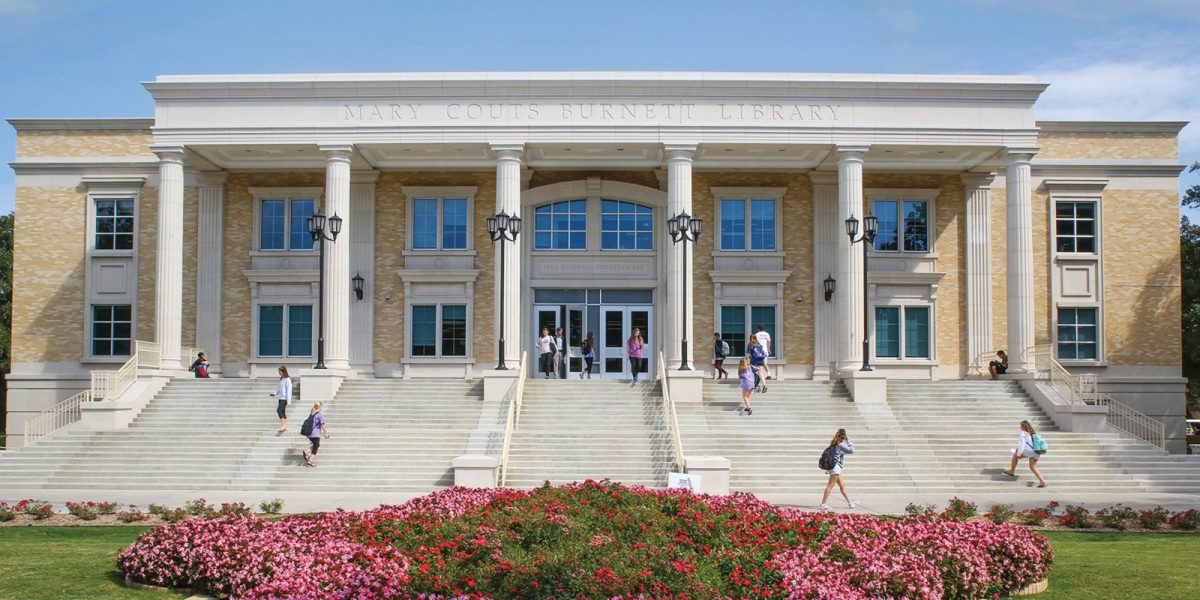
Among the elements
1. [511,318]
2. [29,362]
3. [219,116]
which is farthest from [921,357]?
[29,362]

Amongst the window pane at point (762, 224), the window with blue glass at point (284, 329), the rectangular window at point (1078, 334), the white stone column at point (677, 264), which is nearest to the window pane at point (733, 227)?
the window pane at point (762, 224)

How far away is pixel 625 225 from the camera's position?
34062 mm

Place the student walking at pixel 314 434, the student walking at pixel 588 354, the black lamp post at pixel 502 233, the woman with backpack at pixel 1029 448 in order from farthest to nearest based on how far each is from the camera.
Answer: the student walking at pixel 588 354
the black lamp post at pixel 502 233
the student walking at pixel 314 434
the woman with backpack at pixel 1029 448

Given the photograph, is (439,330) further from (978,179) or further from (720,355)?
(978,179)

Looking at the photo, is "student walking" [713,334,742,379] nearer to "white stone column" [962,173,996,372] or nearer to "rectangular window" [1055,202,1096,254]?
"white stone column" [962,173,996,372]

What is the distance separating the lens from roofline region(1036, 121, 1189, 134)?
109ft

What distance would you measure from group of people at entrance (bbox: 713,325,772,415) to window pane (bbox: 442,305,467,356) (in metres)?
7.73

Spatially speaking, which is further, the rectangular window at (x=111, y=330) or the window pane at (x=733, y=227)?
the window pane at (x=733, y=227)

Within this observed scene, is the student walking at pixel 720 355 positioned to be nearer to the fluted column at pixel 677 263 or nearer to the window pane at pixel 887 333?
the fluted column at pixel 677 263

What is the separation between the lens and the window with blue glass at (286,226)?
34.0 m

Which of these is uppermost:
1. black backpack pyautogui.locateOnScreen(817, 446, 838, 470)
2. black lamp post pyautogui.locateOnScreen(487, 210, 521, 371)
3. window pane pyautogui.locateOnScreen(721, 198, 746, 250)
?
window pane pyautogui.locateOnScreen(721, 198, 746, 250)

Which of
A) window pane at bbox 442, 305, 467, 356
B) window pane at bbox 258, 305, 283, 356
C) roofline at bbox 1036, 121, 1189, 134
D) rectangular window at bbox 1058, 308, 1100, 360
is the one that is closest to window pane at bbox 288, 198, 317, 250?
window pane at bbox 258, 305, 283, 356

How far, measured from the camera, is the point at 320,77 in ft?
97.5

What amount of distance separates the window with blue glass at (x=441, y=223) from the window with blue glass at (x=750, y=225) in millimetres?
8128
